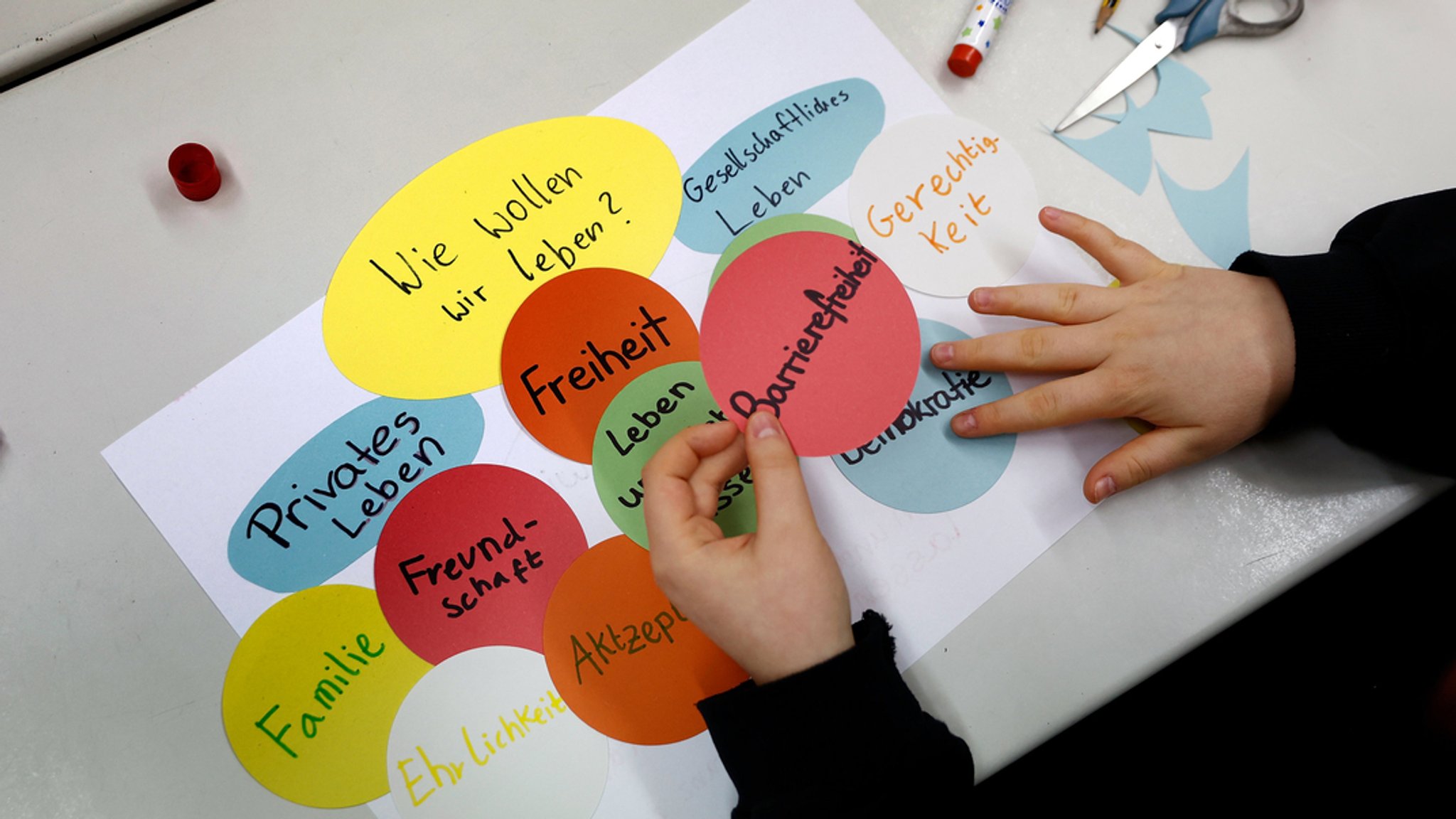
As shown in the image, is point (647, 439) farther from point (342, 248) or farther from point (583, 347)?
point (342, 248)

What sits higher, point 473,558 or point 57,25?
point 57,25

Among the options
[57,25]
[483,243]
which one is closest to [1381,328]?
[483,243]

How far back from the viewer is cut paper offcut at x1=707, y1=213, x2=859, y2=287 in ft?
1.70

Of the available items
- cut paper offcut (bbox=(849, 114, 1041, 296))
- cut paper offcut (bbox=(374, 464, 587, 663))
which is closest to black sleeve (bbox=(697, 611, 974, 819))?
cut paper offcut (bbox=(374, 464, 587, 663))

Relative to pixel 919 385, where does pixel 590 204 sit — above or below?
above

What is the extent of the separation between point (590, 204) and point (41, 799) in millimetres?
469

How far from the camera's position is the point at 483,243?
1.65 feet

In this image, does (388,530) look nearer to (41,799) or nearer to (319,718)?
(319,718)

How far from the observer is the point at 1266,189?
551 millimetres

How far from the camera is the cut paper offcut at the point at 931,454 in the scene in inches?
18.9

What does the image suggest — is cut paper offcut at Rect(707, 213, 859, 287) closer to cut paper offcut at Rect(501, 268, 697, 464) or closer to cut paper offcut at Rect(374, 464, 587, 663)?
cut paper offcut at Rect(501, 268, 697, 464)

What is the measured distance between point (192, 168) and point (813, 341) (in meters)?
0.42

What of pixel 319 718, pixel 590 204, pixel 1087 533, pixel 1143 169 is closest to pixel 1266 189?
pixel 1143 169

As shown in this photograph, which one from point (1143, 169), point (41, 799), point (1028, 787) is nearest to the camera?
point (41, 799)
